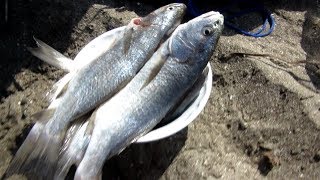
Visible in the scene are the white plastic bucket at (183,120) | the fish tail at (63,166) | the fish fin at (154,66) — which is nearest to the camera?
the fish tail at (63,166)

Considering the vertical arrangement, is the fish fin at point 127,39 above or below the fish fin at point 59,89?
below

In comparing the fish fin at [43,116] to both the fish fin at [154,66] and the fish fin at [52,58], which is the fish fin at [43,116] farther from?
the fish fin at [154,66]

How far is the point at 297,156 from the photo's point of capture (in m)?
3.55

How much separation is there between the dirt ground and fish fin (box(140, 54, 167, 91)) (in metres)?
0.47

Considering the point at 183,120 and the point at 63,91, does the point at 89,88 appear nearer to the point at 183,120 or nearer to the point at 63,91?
the point at 63,91

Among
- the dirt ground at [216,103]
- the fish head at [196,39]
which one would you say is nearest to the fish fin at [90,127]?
the dirt ground at [216,103]

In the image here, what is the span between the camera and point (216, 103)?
12.4 ft

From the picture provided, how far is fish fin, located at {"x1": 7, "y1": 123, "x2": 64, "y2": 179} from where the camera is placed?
9.59 feet

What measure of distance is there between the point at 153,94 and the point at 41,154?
2.42 ft

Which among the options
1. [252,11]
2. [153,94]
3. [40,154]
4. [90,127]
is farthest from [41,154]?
[252,11]

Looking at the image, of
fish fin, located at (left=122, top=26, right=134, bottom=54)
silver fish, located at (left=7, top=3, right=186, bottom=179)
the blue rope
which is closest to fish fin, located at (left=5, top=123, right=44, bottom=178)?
silver fish, located at (left=7, top=3, right=186, bottom=179)

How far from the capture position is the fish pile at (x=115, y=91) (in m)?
2.93

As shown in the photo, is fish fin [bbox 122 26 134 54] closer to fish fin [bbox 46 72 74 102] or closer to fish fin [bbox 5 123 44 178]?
fish fin [bbox 46 72 74 102]

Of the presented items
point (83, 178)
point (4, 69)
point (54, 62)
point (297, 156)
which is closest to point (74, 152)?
point (83, 178)
